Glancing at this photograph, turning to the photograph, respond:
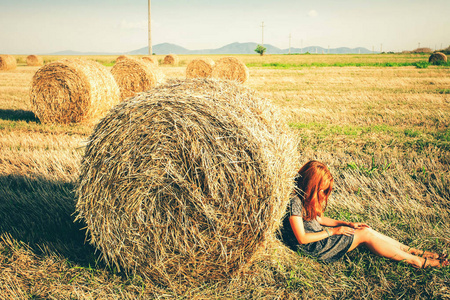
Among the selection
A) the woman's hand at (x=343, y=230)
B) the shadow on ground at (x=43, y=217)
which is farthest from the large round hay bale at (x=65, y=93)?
the woman's hand at (x=343, y=230)

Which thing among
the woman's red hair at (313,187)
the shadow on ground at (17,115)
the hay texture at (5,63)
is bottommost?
the woman's red hair at (313,187)

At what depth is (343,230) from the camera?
3.24m

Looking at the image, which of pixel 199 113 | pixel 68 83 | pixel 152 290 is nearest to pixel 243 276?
pixel 152 290

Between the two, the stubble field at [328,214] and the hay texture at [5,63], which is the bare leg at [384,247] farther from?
the hay texture at [5,63]

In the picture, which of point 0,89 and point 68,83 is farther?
point 0,89

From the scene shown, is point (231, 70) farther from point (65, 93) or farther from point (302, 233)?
point (302, 233)

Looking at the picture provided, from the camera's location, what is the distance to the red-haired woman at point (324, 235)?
310cm

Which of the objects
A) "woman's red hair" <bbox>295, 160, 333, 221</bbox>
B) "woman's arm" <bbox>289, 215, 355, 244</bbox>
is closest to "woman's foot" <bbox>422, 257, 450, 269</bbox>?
"woman's arm" <bbox>289, 215, 355, 244</bbox>

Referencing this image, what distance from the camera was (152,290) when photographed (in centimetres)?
286

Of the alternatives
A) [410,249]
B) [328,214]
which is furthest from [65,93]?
[410,249]

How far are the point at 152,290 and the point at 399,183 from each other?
394 cm

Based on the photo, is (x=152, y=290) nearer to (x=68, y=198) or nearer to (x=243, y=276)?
(x=243, y=276)

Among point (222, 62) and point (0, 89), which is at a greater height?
point (222, 62)

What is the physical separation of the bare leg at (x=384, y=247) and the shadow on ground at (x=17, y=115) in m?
8.82
